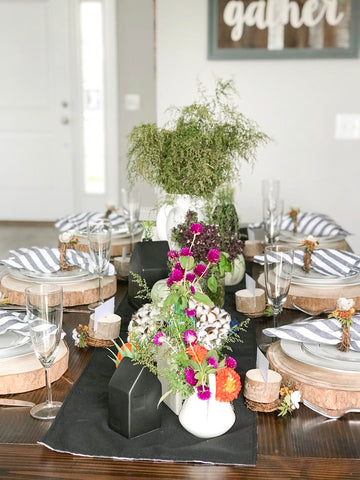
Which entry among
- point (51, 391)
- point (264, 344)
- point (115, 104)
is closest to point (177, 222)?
point (264, 344)

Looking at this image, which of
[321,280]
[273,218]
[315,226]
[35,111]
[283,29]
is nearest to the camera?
[321,280]

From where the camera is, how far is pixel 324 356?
4.20 feet

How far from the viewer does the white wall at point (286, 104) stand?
10.7ft

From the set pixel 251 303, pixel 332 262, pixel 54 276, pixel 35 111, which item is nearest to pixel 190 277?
pixel 251 303

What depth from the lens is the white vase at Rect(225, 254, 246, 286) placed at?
1.97m

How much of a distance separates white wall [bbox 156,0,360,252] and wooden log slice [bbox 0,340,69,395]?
219 centimetres

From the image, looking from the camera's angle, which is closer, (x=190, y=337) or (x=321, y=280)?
(x=190, y=337)

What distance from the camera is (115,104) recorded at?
18.9 ft

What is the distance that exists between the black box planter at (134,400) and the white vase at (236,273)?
2.96 ft

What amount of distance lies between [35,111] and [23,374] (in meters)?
4.95

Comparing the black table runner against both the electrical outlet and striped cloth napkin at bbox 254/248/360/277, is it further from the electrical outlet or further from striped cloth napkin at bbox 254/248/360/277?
the electrical outlet

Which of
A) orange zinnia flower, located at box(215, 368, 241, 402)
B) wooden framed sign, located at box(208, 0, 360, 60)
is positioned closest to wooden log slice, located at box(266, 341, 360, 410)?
orange zinnia flower, located at box(215, 368, 241, 402)

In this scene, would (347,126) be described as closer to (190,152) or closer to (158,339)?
(190,152)

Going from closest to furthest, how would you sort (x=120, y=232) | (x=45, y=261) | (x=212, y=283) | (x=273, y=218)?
(x=212, y=283) < (x=45, y=261) < (x=273, y=218) < (x=120, y=232)
